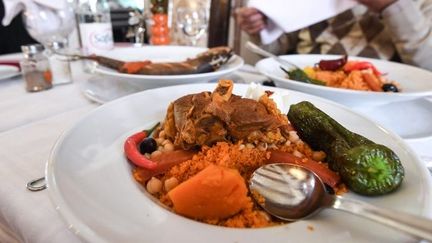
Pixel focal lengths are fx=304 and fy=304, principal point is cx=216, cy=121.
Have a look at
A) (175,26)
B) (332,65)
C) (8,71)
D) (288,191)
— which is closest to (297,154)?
(288,191)

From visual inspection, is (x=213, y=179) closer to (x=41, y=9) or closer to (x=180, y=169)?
(x=180, y=169)

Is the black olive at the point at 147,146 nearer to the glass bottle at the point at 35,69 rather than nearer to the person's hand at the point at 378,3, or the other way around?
the glass bottle at the point at 35,69

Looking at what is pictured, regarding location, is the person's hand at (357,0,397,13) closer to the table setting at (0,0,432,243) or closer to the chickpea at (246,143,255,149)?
the table setting at (0,0,432,243)

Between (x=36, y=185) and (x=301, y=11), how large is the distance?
1.63 m

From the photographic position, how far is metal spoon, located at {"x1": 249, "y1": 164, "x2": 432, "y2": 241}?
45cm

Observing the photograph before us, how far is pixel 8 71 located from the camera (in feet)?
4.49

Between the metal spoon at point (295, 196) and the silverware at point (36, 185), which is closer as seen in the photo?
the metal spoon at point (295, 196)

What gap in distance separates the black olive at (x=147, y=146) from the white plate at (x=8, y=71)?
0.97 metres

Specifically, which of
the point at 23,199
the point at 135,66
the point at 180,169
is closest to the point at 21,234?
the point at 23,199

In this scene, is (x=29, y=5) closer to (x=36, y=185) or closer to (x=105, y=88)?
(x=105, y=88)

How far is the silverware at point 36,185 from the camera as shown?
0.63 metres

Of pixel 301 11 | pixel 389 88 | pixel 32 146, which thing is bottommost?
pixel 32 146

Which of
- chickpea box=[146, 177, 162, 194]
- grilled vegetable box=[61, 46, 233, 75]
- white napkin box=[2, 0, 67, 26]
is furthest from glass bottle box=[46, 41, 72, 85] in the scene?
chickpea box=[146, 177, 162, 194]

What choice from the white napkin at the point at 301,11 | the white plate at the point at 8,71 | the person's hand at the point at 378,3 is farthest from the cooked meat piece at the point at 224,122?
the person's hand at the point at 378,3
